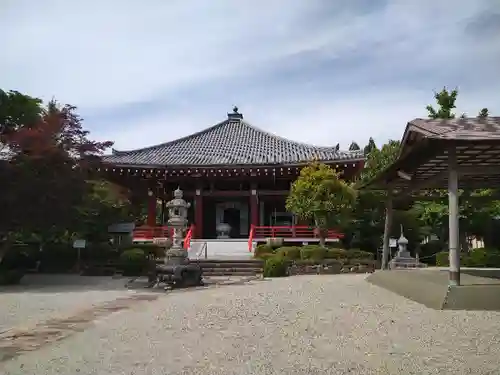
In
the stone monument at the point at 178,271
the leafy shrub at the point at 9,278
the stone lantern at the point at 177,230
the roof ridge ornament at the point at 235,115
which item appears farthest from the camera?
the roof ridge ornament at the point at 235,115

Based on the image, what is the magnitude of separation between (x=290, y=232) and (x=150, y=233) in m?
6.92

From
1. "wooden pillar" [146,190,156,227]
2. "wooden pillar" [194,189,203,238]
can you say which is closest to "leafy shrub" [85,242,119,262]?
"wooden pillar" [146,190,156,227]

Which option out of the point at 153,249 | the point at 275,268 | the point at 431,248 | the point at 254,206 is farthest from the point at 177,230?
the point at 431,248

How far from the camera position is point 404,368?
4.50 metres

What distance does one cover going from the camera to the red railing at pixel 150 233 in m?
23.8

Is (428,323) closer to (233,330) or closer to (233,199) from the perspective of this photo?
(233,330)

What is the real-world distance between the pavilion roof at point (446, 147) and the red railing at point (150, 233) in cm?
1490

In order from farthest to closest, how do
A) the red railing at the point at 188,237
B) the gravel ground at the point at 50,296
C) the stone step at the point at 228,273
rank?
the red railing at the point at 188,237, the stone step at the point at 228,273, the gravel ground at the point at 50,296

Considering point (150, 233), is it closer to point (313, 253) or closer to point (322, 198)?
point (322, 198)

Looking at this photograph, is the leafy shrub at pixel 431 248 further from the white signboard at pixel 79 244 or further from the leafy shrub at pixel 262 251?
the white signboard at pixel 79 244

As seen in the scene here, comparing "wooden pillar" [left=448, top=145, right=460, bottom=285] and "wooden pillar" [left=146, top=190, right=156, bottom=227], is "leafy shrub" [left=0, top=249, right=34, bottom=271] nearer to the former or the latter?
"wooden pillar" [left=146, top=190, right=156, bottom=227]

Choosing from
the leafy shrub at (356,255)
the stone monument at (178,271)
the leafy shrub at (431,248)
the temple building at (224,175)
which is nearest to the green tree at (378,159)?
the temple building at (224,175)

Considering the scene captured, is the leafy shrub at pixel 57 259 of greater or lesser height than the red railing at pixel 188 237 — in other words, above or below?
below

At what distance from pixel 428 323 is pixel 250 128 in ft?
86.5
